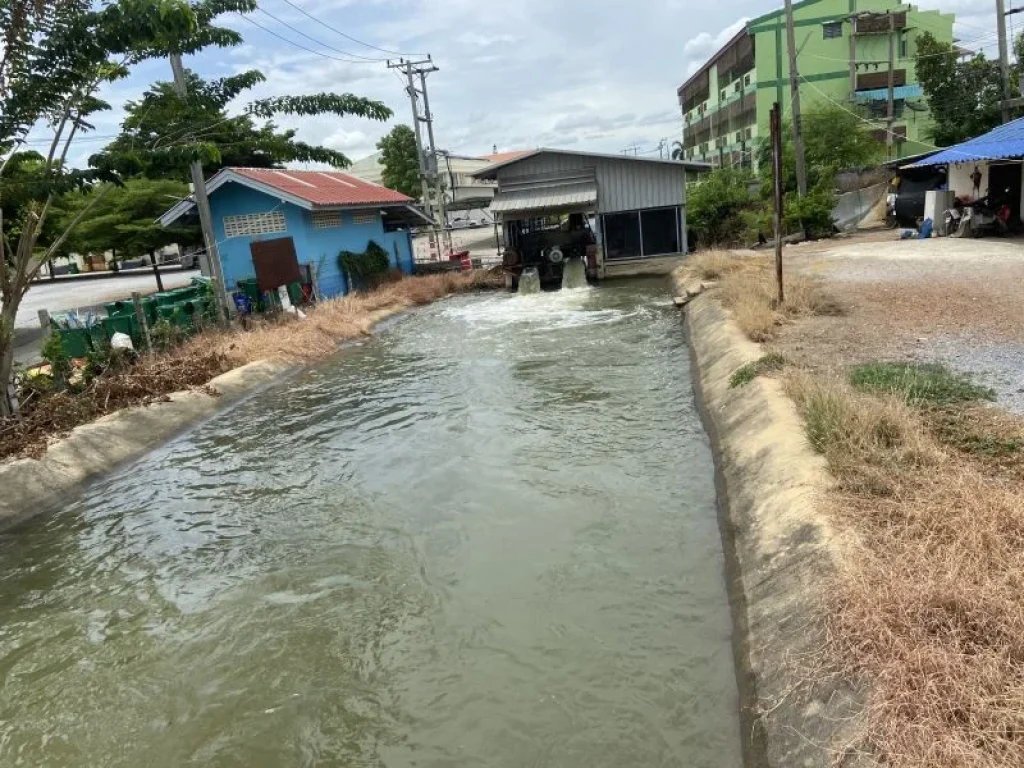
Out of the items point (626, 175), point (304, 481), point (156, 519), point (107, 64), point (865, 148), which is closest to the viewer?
point (156, 519)

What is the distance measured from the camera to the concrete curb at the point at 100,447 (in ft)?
29.1

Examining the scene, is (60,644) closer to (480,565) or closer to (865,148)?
(480,565)

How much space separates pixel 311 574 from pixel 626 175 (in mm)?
22330

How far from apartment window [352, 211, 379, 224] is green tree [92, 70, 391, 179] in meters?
4.91

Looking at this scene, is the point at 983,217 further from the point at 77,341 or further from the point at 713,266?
the point at 77,341

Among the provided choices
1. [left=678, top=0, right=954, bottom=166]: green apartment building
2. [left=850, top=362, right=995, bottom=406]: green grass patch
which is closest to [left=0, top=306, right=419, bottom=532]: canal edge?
[left=850, top=362, right=995, bottom=406]: green grass patch

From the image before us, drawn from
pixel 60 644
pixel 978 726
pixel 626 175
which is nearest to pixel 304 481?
pixel 60 644

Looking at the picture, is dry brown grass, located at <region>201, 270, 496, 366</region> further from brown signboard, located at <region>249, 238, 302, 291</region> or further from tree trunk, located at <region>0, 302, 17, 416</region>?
tree trunk, located at <region>0, 302, 17, 416</region>

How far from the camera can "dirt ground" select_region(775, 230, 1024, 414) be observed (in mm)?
8328

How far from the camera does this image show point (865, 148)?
112 feet

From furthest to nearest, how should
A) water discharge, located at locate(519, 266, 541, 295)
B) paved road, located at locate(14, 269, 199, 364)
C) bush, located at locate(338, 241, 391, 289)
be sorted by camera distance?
water discharge, located at locate(519, 266, 541, 295) → bush, located at locate(338, 241, 391, 289) → paved road, located at locate(14, 269, 199, 364)

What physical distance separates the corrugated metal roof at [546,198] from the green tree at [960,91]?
56.1 ft

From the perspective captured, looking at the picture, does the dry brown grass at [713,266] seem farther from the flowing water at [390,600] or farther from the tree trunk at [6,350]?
the tree trunk at [6,350]

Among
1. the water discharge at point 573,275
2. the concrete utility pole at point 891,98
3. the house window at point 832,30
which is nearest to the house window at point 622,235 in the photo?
the water discharge at point 573,275
